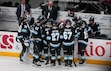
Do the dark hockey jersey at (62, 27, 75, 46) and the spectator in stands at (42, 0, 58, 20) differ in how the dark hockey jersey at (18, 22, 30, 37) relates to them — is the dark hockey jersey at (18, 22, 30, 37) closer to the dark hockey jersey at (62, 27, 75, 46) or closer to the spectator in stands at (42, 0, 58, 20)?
the spectator in stands at (42, 0, 58, 20)

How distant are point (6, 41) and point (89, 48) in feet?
8.27

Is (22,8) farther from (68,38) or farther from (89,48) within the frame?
(89,48)

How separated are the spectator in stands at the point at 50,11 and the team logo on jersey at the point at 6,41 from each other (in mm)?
1276

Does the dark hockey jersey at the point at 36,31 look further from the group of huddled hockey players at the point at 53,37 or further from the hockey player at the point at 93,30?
the hockey player at the point at 93,30

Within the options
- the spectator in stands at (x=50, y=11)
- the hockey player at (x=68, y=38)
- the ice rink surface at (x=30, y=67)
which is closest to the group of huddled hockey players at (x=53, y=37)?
the hockey player at (x=68, y=38)

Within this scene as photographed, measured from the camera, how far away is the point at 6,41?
8.89m

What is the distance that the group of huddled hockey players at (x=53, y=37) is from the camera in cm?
834

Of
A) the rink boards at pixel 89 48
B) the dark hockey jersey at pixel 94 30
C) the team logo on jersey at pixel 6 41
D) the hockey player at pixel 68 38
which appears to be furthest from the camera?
the team logo on jersey at pixel 6 41

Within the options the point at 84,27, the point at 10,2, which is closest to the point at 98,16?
the point at 84,27

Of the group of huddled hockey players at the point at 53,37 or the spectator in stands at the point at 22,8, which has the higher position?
the spectator in stands at the point at 22,8

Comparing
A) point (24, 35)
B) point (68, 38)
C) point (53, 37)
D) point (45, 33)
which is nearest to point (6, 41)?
point (24, 35)

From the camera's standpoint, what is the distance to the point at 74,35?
8.41 metres

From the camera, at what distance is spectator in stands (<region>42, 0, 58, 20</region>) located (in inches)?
356

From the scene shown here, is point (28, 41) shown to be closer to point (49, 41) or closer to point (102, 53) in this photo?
point (49, 41)
